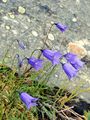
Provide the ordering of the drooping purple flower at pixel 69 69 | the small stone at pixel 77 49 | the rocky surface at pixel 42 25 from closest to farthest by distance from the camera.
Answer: the drooping purple flower at pixel 69 69
the rocky surface at pixel 42 25
the small stone at pixel 77 49

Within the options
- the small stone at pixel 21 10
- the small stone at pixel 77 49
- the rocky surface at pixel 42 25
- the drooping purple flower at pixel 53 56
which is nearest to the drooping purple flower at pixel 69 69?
the drooping purple flower at pixel 53 56

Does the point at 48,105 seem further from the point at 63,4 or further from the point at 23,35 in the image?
the point at 63,4

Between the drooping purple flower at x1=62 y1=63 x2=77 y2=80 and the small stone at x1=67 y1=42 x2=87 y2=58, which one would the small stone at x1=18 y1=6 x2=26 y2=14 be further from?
the drooping purple flower at x1=62 y1=63 x2=77 y2=80

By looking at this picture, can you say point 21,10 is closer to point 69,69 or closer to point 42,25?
point 42,25

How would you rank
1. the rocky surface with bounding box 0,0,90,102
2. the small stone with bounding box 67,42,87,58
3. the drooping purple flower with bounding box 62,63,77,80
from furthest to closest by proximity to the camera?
the small stone with bounding box 67,42,87,58 → the rocky surface with bounding box 0,0,90,102 → the drooping purple flower with bounding box 62,63,77,80

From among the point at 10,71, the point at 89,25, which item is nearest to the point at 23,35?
the point at 10,71

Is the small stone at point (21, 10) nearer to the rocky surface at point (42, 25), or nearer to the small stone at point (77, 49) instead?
the rocky surface at point (42, 25)

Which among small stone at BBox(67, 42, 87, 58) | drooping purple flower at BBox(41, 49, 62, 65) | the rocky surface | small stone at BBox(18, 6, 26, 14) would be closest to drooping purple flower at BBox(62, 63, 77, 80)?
drooping purple flower at BBox(41, 49, 62, 65)

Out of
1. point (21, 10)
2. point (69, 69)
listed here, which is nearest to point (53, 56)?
point (69, 69)
